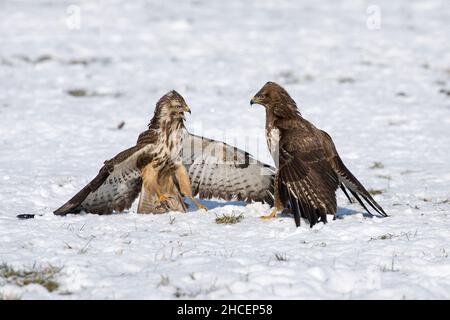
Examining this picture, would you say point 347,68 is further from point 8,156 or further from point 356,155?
point 8,156

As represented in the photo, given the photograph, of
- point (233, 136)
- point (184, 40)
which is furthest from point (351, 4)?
point (233, 136)

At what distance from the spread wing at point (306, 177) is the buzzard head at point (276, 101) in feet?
1.41

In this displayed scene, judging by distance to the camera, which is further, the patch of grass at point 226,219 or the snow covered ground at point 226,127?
the patch of grass at point 226,219

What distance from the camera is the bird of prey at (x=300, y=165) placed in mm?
7996

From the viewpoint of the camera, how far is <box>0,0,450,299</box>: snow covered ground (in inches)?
244

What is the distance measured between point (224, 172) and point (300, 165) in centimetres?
166

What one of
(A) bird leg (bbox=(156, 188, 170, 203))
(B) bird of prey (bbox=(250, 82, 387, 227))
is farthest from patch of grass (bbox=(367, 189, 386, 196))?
(A) bird leg (bbox=(156, 188, 170, 203))

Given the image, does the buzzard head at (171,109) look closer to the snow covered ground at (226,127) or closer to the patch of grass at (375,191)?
the snow covered ground at (226,127)

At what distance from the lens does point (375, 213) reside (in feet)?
30.0

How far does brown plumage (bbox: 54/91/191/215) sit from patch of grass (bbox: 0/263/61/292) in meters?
2.58

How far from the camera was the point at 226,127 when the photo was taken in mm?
14828

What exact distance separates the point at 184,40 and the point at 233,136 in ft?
27.9

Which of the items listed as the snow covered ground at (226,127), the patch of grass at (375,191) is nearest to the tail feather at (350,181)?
the snow covered ground at (226,127)

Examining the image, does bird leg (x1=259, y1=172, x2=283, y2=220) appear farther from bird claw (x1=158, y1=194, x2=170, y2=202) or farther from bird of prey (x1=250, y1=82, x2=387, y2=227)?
bird claw (x1=158, y1=194, x2=170, y2=202)
